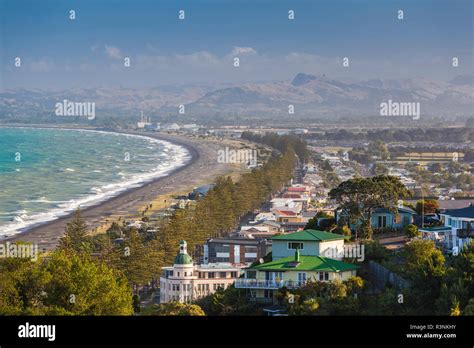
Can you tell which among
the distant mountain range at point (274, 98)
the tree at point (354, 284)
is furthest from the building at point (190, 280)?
the distant mountain range at point (274, 98)

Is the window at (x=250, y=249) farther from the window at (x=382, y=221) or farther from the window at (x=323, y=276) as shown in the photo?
the window at (x=323, y=276)

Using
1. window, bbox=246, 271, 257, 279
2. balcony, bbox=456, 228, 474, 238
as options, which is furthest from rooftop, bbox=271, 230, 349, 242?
balcony, bbox=456, 228, 474, 238

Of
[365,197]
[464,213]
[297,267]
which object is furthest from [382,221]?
[297,267]

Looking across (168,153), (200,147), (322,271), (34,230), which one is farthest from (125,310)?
(200,147)
